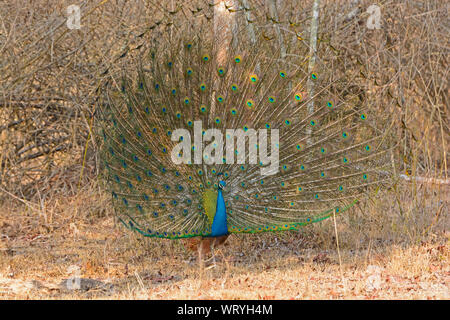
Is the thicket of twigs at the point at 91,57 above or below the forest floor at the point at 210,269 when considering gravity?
above

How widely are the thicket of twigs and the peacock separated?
1.33 m

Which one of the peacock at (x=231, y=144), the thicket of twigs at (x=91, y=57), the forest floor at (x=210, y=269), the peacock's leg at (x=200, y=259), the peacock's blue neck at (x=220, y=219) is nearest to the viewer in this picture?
the forest floor at (x=210, y=269)

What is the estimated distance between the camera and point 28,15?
8.58m

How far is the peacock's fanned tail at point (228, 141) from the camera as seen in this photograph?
6703mm

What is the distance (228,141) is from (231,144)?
0.05m

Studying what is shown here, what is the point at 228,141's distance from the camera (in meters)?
6.77

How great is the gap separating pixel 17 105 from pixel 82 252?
2585 millimetres

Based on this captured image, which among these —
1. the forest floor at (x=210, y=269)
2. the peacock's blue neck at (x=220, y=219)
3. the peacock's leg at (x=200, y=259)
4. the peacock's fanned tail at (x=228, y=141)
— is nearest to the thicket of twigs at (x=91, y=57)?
the forest floor at (x=210, y=269)

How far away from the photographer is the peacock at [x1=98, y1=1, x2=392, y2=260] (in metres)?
6.70

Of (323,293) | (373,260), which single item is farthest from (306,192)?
(323,293)

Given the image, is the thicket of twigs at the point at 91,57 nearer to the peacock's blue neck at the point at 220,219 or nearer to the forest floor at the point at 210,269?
the forest floor at the point at 210,269

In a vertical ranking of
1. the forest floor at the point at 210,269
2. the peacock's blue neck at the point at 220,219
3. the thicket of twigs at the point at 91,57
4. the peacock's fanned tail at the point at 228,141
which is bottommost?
the forest floor at the point at 210,269

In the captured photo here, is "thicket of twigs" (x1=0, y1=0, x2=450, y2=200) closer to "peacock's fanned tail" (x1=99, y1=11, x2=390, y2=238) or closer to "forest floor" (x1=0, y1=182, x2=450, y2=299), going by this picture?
"forest floor" (x1=0, y1=182, x2=450, y2=299)

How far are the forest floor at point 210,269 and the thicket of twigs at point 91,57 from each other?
677 mm
